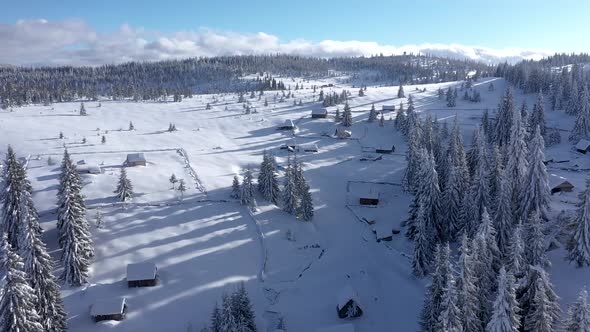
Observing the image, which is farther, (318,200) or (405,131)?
(405,131)

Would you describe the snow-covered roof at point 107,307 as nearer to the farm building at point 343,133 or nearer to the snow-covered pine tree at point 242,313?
the snow-covered pine tree at point 242,313

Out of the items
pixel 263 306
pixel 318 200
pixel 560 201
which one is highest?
pixel 560 201

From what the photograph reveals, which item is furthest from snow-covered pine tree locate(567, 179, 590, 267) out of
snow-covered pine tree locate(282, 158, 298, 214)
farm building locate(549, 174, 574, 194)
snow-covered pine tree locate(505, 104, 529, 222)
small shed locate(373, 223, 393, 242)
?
snow-covered pine tree locate(282, 158, 298, 214)

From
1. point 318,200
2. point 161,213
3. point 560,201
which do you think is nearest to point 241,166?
point 318,200

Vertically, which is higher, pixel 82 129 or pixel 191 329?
pixel 82 129

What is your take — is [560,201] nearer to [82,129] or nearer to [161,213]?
[161,213]

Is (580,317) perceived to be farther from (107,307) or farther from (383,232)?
(107,307)

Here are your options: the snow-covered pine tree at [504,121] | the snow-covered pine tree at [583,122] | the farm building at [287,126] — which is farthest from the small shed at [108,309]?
the snow-covered pine tree at [583,122]
